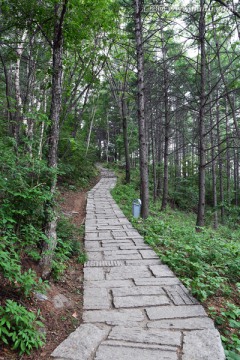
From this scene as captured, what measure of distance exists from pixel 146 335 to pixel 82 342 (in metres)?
0.56

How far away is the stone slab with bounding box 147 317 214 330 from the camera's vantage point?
223 cm

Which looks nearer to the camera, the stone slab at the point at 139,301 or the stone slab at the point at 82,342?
the stone slab at the point at 82,342

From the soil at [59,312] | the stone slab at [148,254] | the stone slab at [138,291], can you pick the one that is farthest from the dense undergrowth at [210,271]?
the soil at [59,312]

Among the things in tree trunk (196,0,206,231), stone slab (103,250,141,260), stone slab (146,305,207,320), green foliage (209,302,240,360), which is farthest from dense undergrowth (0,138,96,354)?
tree trunk (196,0,206,231)

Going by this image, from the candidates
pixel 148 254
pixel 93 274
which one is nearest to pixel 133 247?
pixel 148 254

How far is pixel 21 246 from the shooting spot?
8.92 ft

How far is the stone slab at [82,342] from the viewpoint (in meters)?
1.85

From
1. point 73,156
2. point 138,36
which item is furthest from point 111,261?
point 73,156

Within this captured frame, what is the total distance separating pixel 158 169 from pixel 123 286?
1339cm

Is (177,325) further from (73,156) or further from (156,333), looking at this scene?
(73,156)

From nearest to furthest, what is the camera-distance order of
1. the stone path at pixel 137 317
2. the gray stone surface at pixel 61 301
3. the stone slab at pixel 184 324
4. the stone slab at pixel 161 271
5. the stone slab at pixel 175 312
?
the stone path at pixel 137 317
the stone slab at pixel 184 324
the stone slab at pixel 175 312
the gray stone surface at pixel 61 301
the stone slab at pixel 161 271

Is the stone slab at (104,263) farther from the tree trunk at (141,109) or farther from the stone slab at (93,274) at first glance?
the tree trunk at (141,109)

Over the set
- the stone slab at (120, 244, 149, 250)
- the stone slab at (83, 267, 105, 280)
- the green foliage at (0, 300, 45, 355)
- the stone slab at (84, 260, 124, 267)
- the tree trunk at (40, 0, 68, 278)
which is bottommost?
the stone slab at (83, 267, 105, 280)

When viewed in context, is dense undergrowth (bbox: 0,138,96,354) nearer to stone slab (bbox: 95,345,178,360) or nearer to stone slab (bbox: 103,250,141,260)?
stone slab (bbox: 95,345,178,360)
